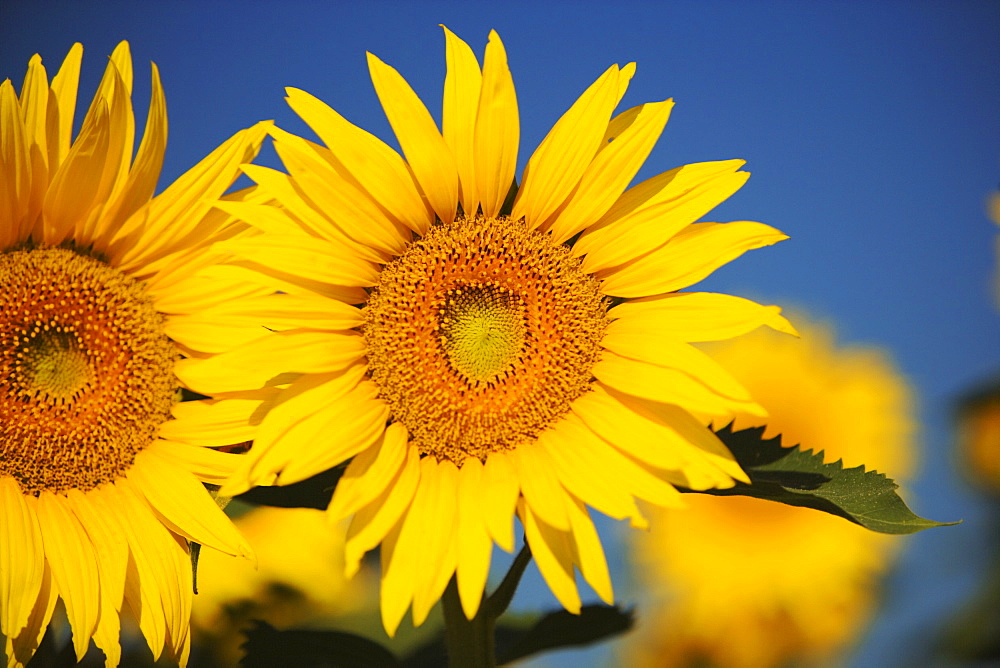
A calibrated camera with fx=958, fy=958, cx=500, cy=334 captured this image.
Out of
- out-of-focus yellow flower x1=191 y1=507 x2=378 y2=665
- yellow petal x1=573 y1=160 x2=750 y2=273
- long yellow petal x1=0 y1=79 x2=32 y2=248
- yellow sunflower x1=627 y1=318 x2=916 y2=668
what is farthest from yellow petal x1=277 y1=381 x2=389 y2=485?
yellow sunflower x1=627 y1=318 x2=916 y2=668

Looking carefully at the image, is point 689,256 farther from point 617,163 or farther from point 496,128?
point 496,128

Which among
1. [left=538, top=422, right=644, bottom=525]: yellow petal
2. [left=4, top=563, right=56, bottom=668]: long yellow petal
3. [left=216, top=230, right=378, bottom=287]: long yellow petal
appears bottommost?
[left=4, top=563, right=56, bottom=668]: long yellow petal

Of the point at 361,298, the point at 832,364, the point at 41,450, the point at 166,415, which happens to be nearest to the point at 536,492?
the point at 361,298

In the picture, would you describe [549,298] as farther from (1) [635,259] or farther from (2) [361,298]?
(2) [361,298]

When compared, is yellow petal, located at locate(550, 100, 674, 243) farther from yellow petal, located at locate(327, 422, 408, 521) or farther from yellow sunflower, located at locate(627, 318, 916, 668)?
yellow sunflower, located at locate(627, 318, 916, 668)

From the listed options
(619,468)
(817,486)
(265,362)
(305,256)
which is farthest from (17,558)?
(817,486)

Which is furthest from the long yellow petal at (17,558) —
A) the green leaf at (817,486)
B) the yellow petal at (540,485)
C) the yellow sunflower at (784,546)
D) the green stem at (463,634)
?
the yellow sunflower at (784,546)
